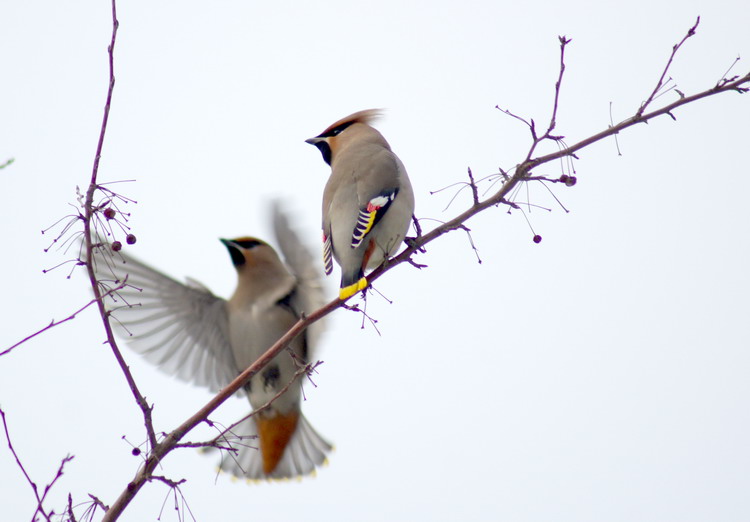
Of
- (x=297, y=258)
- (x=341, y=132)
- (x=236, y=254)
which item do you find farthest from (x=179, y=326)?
(x=341, y=132)

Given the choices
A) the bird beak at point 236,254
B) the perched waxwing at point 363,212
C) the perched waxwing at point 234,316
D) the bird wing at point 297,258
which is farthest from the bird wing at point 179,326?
the perched waxwing at point 363,212

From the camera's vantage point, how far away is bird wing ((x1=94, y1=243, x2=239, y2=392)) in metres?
4.85

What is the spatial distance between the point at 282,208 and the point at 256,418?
1.18 meters

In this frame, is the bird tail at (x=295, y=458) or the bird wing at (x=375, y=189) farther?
the bird tail at (x=295, y=458)

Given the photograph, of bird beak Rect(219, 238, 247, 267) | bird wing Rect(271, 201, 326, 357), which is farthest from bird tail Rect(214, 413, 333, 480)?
bird wing Rect(271, 201, 326, 357)

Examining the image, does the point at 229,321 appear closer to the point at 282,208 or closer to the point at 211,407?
the point at 282,208

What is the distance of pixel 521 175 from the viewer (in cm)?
265

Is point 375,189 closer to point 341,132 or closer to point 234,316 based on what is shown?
point 341,132

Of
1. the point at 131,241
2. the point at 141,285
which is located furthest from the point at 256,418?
the point at 131,241

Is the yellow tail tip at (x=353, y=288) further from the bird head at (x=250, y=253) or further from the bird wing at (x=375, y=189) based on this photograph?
the bird head at (x=250, y=253)

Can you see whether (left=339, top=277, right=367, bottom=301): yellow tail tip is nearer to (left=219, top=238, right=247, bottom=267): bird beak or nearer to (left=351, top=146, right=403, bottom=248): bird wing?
(left=351, top=146, right=403, bottom=248): bird wing

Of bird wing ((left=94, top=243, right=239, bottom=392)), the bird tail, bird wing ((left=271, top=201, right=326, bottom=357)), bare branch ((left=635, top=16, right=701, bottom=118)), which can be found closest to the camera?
bare branch ((left=635, top=16, right=701, bottom=118))

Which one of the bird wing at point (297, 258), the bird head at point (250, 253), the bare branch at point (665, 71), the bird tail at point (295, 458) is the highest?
the bird head at point (250, 253)

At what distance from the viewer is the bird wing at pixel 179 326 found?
15.9 feet
